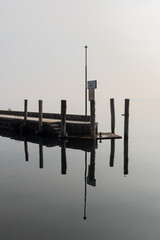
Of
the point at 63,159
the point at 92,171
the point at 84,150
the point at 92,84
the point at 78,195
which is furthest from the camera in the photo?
the point at 92,84

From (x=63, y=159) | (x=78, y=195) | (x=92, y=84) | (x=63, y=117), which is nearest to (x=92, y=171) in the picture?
(x=63, y=159)

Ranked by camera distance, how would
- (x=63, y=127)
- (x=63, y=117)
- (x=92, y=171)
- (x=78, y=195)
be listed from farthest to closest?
(x=63, y=127)
(x=63, y=117)
(x=92, y=171)
(x=78, y=195)

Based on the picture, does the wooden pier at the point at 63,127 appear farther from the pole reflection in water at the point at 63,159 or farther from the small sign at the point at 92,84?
the small sign at the point at 92,84

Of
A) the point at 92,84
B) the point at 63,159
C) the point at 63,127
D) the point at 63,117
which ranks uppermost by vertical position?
the point at 92,84

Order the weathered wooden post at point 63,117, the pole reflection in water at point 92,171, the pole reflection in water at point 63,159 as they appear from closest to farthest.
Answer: the pole reflection in water at point 92,171, the pole reflection in water at point 63,159, the weathered wooden post at point 63,117

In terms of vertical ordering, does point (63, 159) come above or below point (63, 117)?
below

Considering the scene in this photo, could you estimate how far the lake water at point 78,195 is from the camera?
9477mm

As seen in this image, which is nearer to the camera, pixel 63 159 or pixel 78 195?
pixel 78 195

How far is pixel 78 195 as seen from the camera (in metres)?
13.0

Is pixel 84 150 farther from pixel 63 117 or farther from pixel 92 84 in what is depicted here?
pixel 92 84

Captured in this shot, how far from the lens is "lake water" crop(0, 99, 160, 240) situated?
9.48 metres

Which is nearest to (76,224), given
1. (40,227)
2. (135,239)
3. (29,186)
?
(40,227)

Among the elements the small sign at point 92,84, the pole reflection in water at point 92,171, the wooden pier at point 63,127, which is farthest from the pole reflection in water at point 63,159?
the small sign at point 92,84

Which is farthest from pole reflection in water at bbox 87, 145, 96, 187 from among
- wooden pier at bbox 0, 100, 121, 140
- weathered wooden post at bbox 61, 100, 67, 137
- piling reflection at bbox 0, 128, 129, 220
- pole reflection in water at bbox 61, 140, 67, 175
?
weathered wooden post at bbox 61, 100, 67, 137
